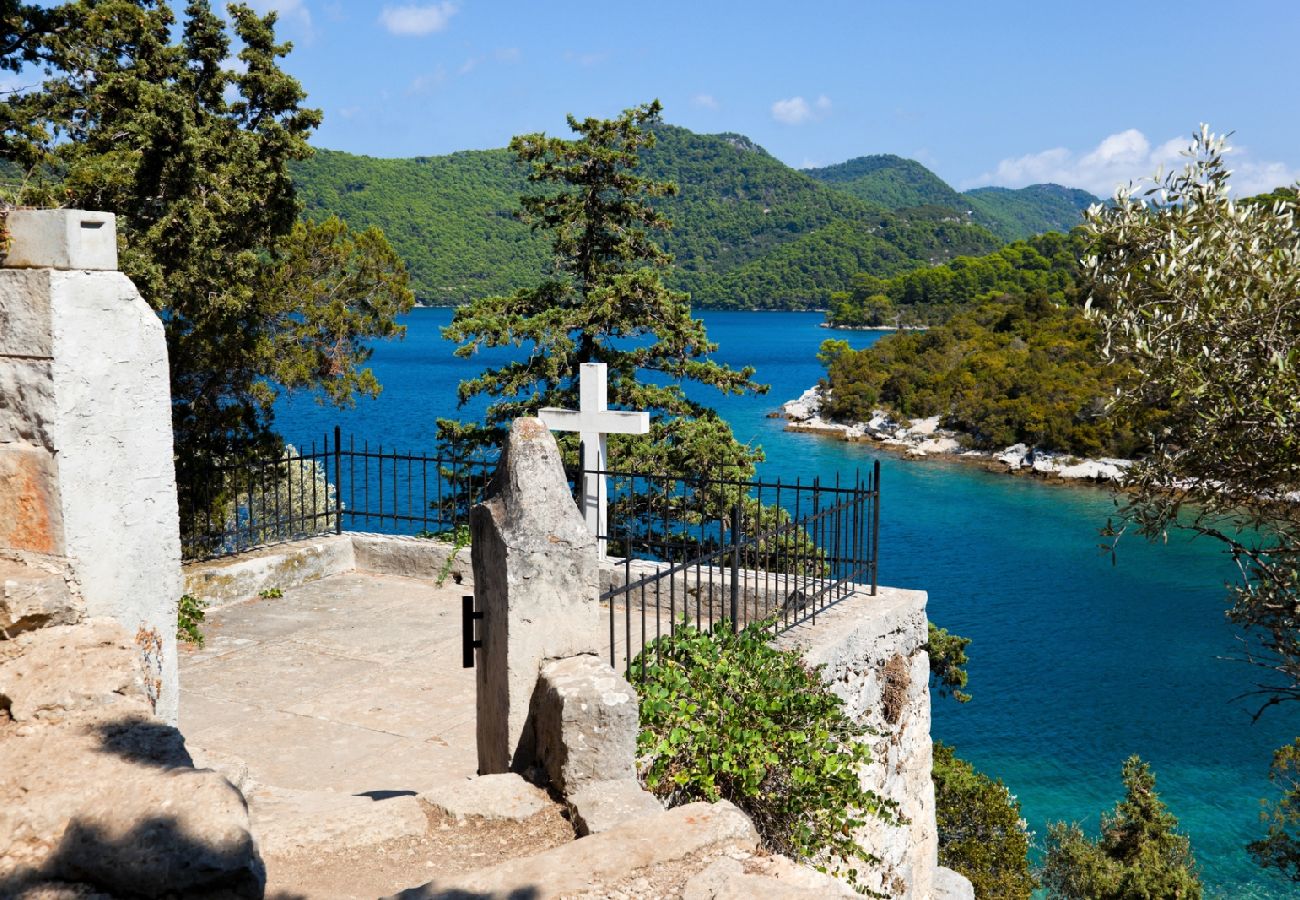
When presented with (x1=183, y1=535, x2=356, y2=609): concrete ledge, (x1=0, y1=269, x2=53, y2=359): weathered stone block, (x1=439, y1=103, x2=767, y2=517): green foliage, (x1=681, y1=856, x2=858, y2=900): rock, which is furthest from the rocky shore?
(x1=0, y1=269, x2=53, y2=359): weathered stone block

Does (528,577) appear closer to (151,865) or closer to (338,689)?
(151,865)

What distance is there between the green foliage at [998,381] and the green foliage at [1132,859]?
2829cm

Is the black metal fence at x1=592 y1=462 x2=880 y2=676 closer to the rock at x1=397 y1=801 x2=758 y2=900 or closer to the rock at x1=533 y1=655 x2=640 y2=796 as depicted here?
the rock at x1=533 y1=655 x2=640 y2=796

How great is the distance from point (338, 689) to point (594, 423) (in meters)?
4.19

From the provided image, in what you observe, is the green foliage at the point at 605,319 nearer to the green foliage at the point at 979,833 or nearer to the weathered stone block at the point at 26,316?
the green foliage at the point at 979,833

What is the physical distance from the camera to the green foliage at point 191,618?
8.57 metres

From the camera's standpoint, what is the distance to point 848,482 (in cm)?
4166

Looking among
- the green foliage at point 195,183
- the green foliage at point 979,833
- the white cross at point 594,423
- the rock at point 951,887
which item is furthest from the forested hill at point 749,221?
the rock at point 951,887

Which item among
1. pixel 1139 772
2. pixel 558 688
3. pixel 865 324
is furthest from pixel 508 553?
pixel 865 324

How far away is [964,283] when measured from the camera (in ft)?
346

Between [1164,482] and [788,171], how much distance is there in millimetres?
159171

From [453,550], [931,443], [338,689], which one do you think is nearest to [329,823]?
[338,689]

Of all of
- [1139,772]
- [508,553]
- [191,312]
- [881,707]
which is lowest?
[1139,772]

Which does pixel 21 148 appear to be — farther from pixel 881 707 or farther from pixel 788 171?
pixel 788 171
